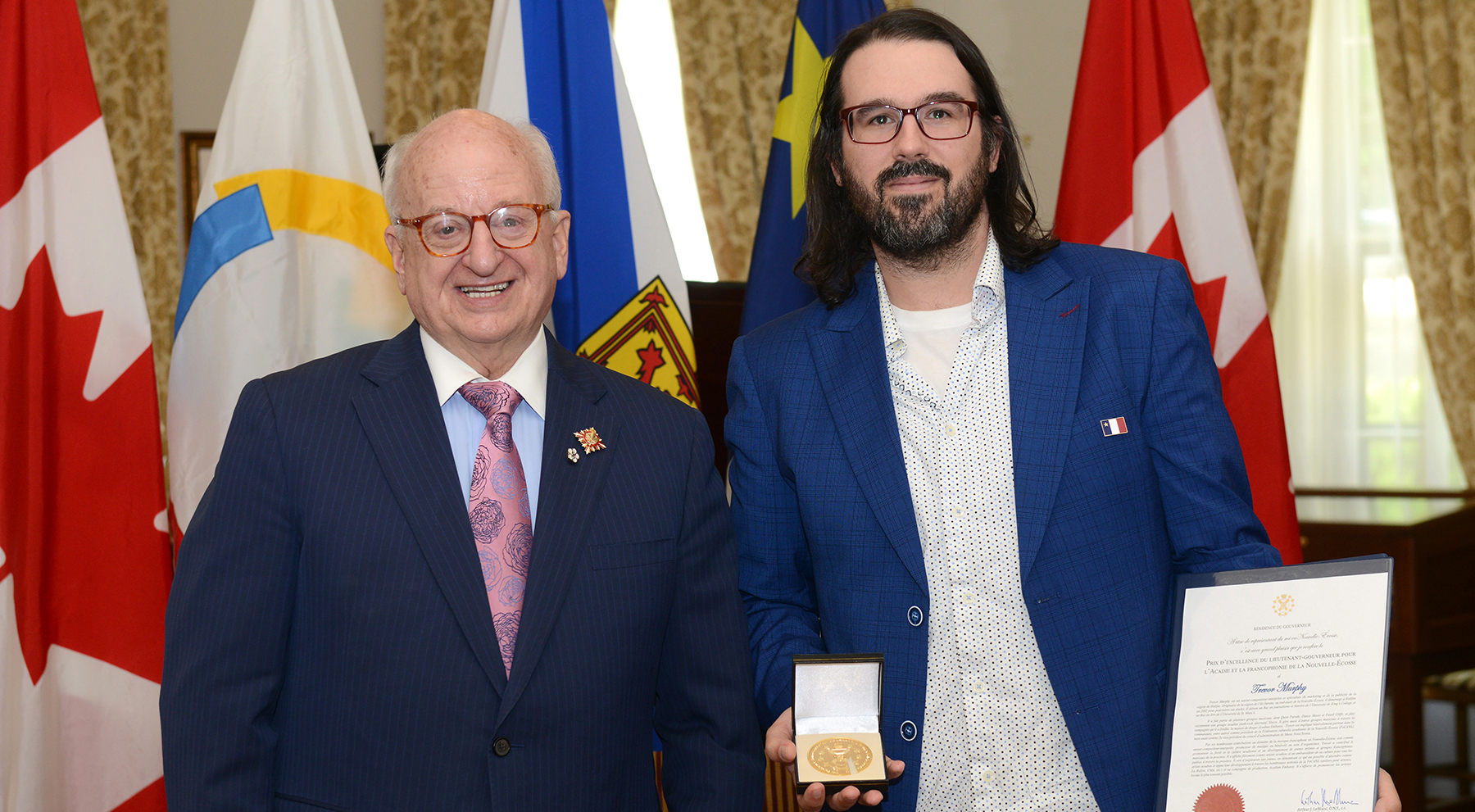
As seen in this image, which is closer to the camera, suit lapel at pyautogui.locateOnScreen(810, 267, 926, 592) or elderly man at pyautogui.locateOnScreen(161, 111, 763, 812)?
elderly man at pyautogui.locateOnScreen(161, 111, 763, 812)

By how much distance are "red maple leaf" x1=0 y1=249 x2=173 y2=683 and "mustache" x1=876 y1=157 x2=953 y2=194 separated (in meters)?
1.50

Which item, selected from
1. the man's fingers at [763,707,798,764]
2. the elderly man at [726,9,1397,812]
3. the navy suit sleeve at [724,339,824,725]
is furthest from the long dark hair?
the man's fingers at [763,707,798,764]

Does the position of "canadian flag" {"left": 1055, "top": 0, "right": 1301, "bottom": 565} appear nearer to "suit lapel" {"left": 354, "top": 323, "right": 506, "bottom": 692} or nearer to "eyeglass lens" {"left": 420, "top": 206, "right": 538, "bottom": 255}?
"eyeglass lens" {"left": 420, "top": 206, "right": 538, "bottom": 255}

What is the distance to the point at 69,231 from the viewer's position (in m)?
2.26

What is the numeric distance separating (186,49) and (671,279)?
4484mm

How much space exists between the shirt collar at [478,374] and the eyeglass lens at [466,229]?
134 millimetres

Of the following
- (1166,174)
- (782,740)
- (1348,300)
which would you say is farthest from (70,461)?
(1348,300)

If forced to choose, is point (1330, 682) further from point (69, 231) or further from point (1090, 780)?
point (69, 231)

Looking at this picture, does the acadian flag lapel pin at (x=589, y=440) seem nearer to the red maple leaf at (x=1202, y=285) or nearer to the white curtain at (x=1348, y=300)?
the red maple leaf at (x=1202, y=285)

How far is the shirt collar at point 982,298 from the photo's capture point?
1793 millimetres

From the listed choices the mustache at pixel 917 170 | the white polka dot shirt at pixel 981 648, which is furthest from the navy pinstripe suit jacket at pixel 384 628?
the mustache at pixel 917 170

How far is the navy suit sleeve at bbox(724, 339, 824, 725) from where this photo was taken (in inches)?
72.1

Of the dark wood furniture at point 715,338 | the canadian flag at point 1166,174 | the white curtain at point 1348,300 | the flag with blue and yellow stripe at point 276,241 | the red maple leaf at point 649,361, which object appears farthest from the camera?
the white curtain at point 1348,300

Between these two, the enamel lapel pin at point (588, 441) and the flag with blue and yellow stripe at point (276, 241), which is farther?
the flag with blue and yellow stripe at point (276, 241)
